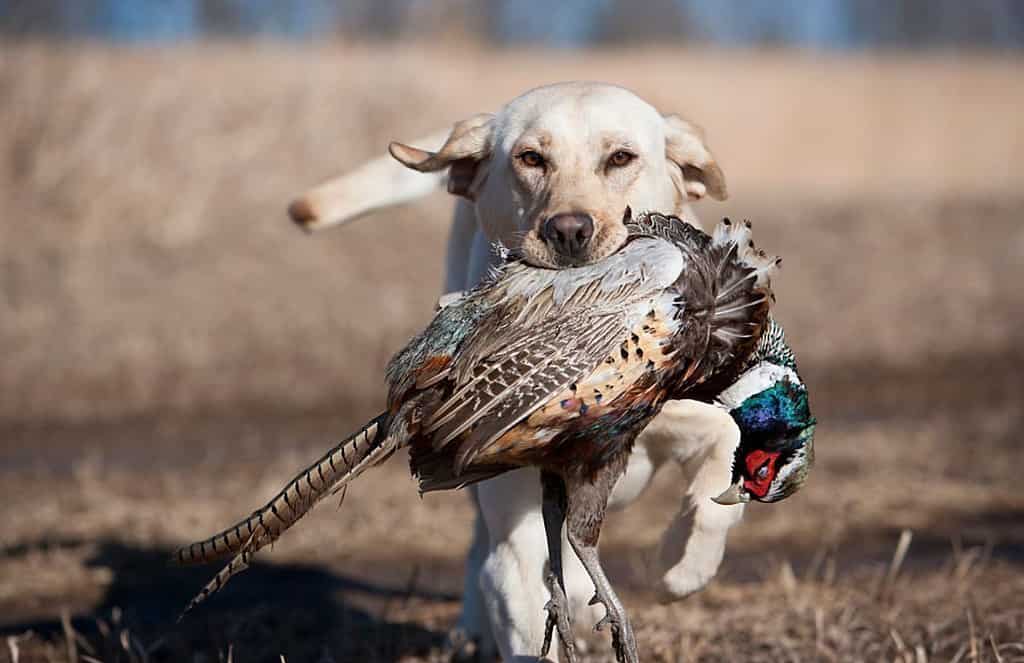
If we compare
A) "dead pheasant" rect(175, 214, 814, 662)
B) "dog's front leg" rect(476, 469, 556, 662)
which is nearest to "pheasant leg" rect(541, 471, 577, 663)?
"dead pheasant" rect(175, 214, 814, 662)

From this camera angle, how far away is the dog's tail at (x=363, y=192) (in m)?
4.82

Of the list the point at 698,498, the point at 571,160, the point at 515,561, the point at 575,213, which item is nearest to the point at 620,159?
the point at 571,160

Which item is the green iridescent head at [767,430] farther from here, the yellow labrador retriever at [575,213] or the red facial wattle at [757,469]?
the yellow labrador retriever at [575,213]

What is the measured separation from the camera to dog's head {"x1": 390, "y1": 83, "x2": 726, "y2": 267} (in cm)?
336

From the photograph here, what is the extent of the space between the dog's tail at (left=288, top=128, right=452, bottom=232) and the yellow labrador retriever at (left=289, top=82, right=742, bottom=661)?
42.2 inches

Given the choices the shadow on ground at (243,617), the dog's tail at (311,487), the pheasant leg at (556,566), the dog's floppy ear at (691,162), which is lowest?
the shadow on ground at (243,617)

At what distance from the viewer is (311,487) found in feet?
8.57

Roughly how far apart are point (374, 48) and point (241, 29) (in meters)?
1.61

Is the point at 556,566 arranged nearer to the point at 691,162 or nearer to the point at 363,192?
the point at 691,162

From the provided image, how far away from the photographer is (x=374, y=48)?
16.7 metres

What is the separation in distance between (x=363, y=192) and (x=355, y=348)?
5216 mm

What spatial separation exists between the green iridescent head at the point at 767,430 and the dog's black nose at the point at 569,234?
1.53 ft

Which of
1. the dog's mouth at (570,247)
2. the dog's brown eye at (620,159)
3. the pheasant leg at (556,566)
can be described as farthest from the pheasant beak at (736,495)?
the dog's brown eye at (620,159)

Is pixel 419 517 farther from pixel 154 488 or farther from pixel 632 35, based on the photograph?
pixel 632 35
